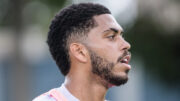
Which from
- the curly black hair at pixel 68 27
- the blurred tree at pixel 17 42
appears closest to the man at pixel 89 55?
the curly black hair at pixel 68 27

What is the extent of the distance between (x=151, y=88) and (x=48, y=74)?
3.19m

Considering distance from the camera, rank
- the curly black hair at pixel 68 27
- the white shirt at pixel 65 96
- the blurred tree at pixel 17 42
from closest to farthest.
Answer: the white shirt at pixel 65 96 → the curly black hair at pixel 68 27 → the blurred tree at pixel 17 42

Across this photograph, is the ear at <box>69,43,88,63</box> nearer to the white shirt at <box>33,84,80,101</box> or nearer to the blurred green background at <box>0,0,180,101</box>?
the white shirt at <box>33,84,80,101</box>

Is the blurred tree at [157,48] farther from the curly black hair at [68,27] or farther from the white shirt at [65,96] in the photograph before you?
the white shirt at [65,96]

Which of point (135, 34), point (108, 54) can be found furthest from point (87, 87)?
point (135, 34)

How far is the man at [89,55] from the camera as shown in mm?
4938

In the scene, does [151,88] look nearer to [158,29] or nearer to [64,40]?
[158,29]

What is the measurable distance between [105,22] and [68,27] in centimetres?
28

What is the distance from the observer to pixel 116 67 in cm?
493

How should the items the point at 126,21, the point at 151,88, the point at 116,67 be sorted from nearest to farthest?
the point at 116,67 < the point at 126,21 < the point at 151,88

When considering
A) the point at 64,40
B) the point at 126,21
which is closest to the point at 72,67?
the point at 64,40

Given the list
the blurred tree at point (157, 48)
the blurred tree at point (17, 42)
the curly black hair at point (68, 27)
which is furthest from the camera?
the blurred tree at point (17, 42)

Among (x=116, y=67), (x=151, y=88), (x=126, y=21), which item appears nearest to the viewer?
(x=116, y=67)

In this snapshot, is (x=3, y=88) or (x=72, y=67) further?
(x=3, y=88)
